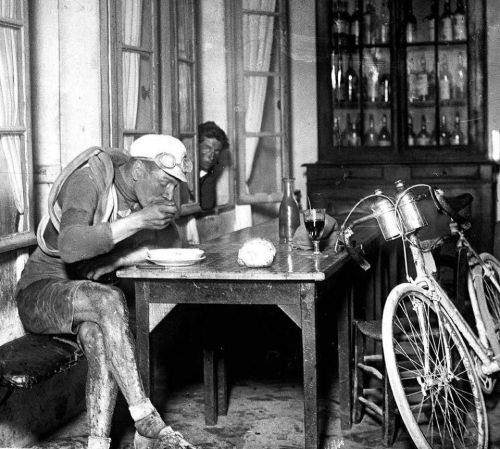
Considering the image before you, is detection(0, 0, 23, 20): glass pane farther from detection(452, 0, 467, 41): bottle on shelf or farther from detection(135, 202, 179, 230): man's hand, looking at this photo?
detection(452, 0, 467, 41): bottle on shelf

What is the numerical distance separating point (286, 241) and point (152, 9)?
1.75 metres

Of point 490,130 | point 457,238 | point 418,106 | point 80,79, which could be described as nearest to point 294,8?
point 418,106

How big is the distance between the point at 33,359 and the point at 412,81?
4851mm

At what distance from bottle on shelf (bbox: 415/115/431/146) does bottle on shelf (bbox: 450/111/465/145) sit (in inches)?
7.8

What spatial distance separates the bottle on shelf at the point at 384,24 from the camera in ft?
23.2

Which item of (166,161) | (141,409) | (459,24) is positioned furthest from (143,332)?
(459,24)

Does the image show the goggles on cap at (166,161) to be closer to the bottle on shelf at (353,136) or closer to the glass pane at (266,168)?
the glass pane at (266,168)

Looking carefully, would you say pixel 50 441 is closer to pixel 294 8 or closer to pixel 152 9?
pixel 152 9

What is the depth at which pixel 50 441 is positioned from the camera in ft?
12.3

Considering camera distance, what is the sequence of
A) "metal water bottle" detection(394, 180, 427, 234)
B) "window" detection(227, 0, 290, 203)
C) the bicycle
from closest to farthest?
the bicycle < "metal water bottle" detection(394, 180, 427, 234) < "window" detection(227, 0, 290, 203)

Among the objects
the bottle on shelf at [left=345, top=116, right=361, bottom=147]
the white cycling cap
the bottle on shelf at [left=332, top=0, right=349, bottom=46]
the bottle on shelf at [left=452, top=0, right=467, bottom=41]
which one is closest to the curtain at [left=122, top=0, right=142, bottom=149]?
the white cycling cap

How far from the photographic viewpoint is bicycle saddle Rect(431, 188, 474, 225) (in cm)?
360

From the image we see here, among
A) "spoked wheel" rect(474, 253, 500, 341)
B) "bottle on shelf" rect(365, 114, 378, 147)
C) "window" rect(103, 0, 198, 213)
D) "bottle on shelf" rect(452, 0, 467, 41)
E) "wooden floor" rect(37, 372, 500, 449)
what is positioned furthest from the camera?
"bottle on shelf" rect(365, 114, 378, 147)

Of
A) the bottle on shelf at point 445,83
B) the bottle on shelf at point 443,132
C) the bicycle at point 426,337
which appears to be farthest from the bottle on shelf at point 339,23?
the bicycle at point 426,337
